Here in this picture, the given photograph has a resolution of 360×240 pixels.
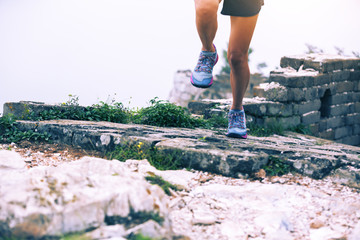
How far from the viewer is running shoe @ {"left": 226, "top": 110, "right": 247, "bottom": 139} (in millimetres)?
3809

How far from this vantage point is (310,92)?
7191 mm

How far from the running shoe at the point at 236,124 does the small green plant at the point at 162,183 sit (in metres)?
1.59

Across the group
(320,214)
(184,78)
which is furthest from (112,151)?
(184,78)

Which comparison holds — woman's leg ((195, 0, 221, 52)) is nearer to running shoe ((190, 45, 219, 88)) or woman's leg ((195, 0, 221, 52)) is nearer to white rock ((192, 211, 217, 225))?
running shoe ((190, 45, 219, 88))

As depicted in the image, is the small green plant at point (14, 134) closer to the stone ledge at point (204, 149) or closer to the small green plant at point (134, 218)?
the stone ledge at point (204, 149)

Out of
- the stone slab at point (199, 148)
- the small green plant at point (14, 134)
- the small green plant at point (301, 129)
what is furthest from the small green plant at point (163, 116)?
the small green plant at point (301, 129)

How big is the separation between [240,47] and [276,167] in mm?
1150

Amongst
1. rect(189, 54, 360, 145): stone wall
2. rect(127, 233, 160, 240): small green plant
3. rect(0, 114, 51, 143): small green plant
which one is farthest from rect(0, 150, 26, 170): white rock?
rect(189, 54, 360, 145): stone wall

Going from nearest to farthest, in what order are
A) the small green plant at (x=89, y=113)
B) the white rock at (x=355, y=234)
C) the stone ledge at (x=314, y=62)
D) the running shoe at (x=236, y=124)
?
the white rock at (x=355, y=234) → the running shoe at (x=236, y=124) → the small green plant at (x=89, y=113) → the stone ledge at (x=314, y=62)

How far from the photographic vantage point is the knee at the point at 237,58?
11.3 ft

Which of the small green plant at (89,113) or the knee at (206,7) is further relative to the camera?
the small green plant at (89,113)

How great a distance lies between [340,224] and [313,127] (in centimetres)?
557

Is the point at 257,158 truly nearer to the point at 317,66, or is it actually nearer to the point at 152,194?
the point at 152,194

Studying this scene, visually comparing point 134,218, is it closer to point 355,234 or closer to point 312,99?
point 355,234
